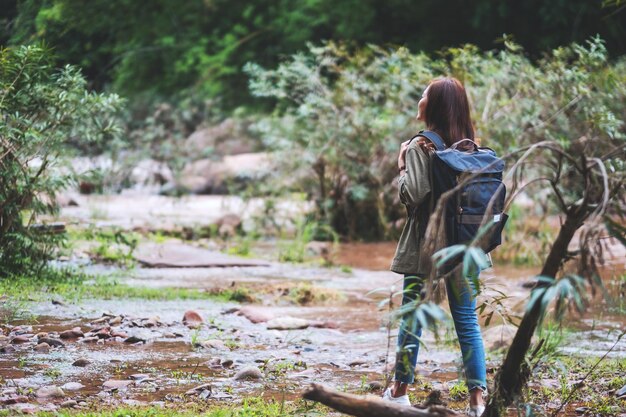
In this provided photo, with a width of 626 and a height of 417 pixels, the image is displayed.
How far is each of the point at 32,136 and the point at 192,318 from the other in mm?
1844

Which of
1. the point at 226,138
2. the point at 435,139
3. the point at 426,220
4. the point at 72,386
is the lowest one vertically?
the point at 72,386

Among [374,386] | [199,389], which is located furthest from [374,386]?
[199,389]

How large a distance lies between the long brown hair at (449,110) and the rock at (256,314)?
2774 mm

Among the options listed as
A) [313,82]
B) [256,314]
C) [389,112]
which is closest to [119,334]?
[256,314]

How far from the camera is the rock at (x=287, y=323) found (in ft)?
19.7

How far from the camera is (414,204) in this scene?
3.72 meters

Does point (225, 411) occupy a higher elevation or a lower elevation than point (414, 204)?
lower

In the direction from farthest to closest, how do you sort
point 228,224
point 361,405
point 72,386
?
1. point 228,224
2. point 72,386
3. point 361,405

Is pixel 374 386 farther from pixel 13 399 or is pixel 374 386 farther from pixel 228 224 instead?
pixel 228 224

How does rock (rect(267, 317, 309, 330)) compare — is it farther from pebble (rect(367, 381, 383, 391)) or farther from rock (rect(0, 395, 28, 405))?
rock (rect(0, 395, 28, 405))

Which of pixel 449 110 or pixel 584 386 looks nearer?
pixel 449 110

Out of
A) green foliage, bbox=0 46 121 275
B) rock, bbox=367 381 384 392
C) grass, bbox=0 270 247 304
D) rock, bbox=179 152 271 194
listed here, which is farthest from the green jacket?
rock, bbox=179 152 271 194

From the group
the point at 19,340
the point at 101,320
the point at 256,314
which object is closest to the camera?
the point at 19,340

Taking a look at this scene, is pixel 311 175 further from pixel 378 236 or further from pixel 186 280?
pixel 186 280
